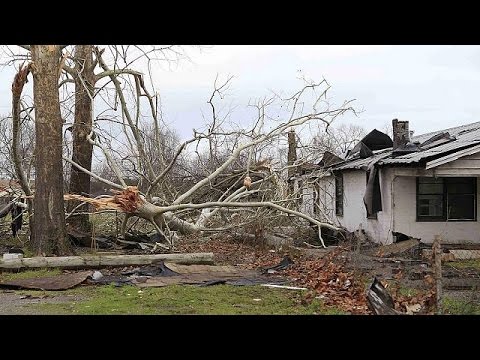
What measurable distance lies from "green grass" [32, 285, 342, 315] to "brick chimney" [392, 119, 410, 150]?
31.2ft

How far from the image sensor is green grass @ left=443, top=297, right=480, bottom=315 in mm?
6371

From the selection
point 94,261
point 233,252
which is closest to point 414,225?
point 233,252

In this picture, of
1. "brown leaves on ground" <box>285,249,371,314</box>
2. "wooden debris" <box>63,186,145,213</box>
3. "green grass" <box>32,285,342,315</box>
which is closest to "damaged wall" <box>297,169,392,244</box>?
"brown leaves on ground" <box>285,249,371,314</box>

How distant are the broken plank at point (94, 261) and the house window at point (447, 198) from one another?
6978mm

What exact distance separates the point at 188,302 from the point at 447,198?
9.98 meters

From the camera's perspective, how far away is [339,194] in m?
21.9

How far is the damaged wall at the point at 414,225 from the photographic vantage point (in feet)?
50.3

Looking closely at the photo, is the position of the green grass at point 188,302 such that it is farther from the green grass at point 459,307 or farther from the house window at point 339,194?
the house window at point 339,194

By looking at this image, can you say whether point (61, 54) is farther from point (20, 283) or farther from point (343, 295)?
point (343, 295)

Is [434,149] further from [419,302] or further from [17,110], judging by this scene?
[17,110]

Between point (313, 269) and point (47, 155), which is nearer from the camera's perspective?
point (313, 269)

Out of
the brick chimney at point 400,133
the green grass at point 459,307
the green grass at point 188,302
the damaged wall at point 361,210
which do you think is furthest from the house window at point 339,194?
the green grass at point 459,307
